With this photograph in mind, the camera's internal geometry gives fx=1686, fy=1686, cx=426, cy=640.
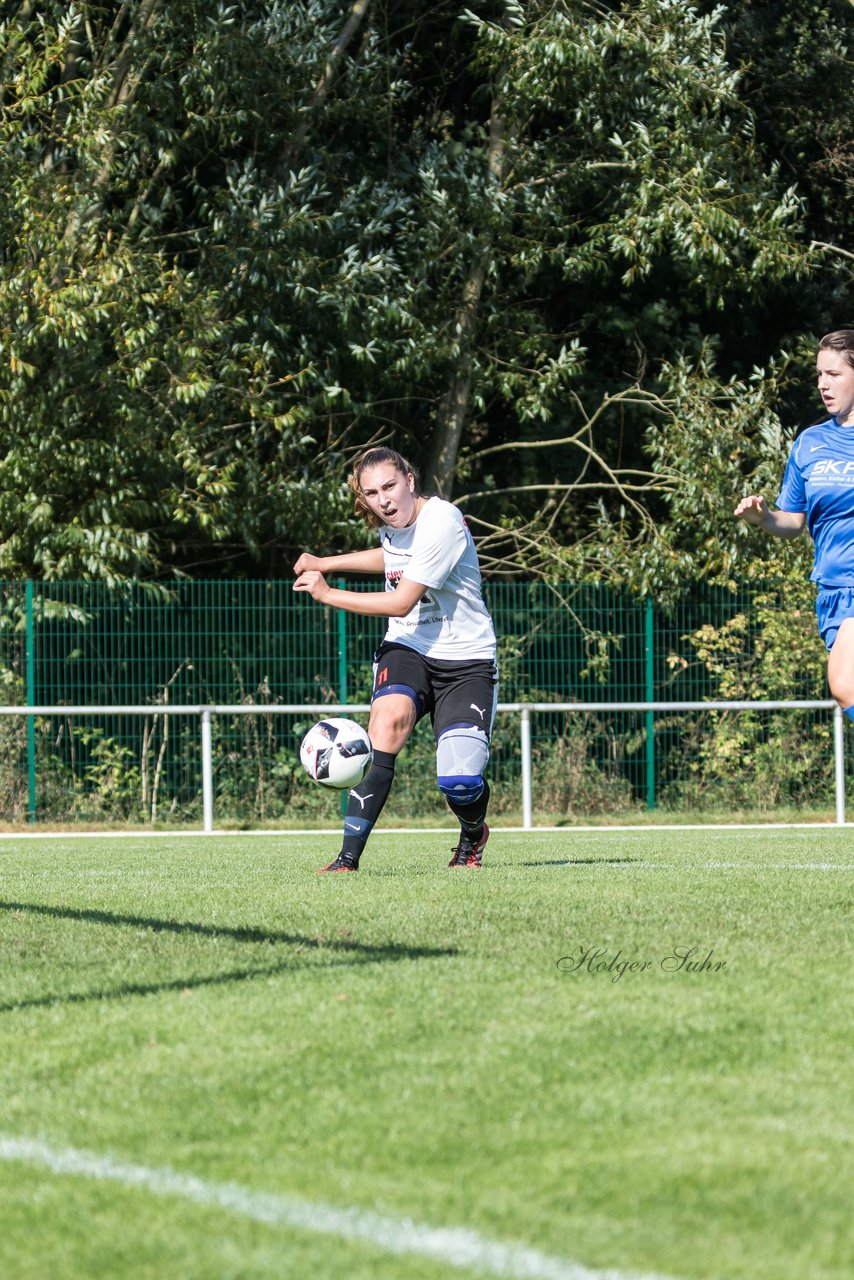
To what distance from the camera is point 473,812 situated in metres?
7.98

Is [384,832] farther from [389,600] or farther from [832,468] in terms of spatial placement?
[832,468]

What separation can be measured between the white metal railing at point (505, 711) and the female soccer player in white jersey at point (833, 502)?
7.51m

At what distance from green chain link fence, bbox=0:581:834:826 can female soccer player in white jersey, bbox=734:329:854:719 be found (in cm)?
829

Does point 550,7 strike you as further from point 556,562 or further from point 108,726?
point 108,726

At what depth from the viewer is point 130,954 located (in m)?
5.08

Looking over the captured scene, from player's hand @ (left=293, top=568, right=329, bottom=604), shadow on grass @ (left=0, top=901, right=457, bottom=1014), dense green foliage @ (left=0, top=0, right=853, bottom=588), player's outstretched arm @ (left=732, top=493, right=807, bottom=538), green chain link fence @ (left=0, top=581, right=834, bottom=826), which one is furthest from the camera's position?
green chain link fence @ (left=0, top=581, right=834, bottom=826)

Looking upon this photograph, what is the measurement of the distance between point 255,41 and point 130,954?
1264 cm

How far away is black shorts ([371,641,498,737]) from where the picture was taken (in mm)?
7895

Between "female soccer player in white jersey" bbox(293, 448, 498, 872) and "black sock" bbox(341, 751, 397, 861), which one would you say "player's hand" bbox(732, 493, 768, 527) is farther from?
"black sock" bbox(341, 751, 397, 861)

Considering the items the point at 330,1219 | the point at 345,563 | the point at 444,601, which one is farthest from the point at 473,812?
the point at 330,1219

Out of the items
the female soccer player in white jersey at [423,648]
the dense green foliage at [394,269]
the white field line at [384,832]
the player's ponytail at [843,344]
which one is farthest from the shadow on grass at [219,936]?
the dense green foliage at [394,269]

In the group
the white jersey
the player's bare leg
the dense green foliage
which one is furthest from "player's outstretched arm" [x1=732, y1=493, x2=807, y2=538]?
the dense green foliage

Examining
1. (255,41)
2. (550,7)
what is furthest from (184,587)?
(550,7)

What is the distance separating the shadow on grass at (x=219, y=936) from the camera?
4.46 meters
